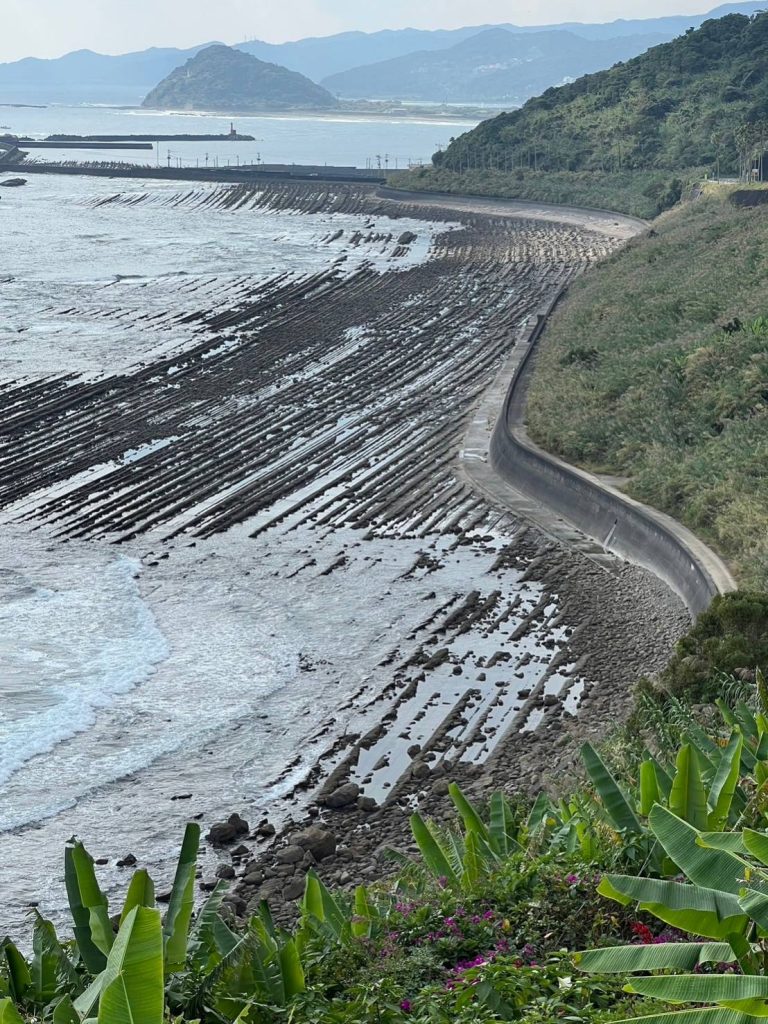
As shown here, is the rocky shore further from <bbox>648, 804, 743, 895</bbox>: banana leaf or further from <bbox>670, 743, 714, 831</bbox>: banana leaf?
<bbox>648, 804, 743, 895</bbox>: banana leaf

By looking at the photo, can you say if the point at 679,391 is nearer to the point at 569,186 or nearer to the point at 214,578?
the point at 214,578

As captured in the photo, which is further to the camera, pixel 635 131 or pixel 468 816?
pixel 635 131

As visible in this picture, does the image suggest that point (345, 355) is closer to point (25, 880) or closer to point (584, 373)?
point (584, 373)

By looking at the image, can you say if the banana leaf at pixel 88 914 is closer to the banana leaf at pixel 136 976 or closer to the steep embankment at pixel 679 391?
the banana leaf at pixel 136 976

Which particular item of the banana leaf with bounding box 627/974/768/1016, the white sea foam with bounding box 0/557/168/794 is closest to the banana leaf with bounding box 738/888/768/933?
the banana leaf with bounding box 627/974/768/1016

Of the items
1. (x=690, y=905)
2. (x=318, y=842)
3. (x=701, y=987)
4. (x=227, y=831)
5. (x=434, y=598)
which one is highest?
(x=701, y=987)

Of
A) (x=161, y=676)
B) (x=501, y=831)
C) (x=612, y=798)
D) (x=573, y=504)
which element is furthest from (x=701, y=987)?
(x=573, y=504)
